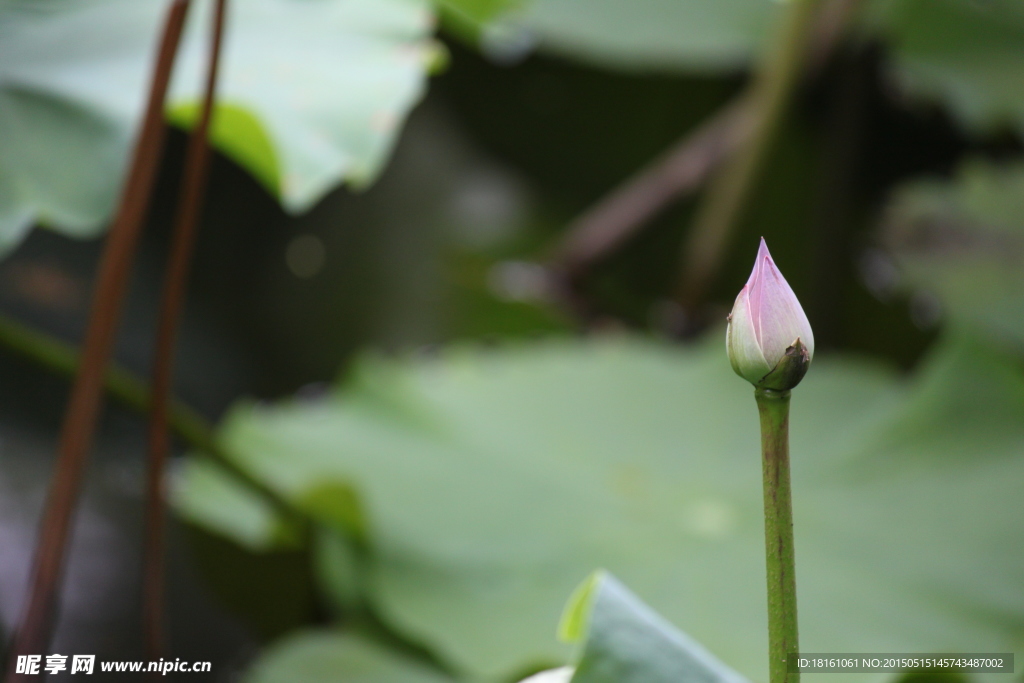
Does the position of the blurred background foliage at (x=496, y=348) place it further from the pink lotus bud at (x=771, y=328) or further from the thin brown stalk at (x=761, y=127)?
the pink lotus bud at (x=771, y=328)

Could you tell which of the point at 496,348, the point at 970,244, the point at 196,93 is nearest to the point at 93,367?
the point at 196,93

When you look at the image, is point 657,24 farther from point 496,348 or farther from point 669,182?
point 496,348

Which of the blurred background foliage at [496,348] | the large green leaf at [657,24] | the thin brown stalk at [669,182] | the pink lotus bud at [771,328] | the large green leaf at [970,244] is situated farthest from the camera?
the thin brown stalk at [669,182]

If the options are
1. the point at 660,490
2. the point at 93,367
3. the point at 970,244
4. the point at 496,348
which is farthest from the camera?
the point at 496,348

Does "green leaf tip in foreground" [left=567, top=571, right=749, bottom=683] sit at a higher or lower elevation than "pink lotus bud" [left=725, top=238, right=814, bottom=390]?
lower

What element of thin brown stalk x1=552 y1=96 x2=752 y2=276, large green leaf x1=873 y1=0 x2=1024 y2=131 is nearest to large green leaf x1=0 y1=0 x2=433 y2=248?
thin brown stalk x1=552 y1=96 x2=752 y2=276

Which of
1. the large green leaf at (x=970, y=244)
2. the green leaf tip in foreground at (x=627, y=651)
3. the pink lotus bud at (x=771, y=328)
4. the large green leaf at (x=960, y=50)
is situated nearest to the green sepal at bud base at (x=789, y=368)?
the pink lotus bud at (x=771, y=328)

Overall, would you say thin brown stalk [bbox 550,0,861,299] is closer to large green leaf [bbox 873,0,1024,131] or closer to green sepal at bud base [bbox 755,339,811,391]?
large green leaf [bbox 873,0,1024,131]

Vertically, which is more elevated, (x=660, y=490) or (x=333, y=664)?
(x=660, y=490)
